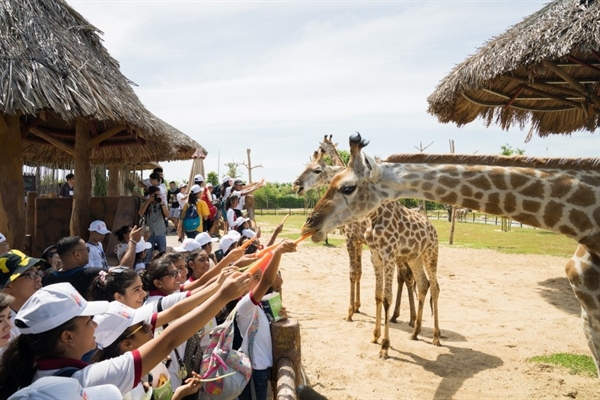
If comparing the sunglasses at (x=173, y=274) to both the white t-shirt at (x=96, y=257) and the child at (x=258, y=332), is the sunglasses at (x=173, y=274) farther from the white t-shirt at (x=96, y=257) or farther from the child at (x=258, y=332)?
the white t-shirt at (x=96, y=257)

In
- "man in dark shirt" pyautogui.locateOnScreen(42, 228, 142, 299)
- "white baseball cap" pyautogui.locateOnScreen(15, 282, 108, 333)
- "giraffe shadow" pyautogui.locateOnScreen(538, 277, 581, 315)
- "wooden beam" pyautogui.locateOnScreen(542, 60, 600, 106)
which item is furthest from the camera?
"giraffe shadow" pyautogui.locateOnScreen(538, 277, 581, 315)

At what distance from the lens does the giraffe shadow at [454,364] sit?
5.49 metres

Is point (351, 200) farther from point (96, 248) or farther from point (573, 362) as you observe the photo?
point (573, 362)

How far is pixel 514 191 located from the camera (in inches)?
152

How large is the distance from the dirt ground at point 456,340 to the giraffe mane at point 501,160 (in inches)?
109

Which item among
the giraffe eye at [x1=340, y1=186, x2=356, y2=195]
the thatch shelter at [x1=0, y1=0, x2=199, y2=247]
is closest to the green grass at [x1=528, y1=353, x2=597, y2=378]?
the giraffe eye at [x1=340, y1=186, x2=356, y2=195]

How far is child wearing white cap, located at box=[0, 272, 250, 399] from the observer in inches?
76.4

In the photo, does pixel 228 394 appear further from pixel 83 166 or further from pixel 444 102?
pixel 444 102

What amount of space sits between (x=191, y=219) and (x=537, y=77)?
7615mm

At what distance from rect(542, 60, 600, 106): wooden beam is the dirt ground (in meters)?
4.05

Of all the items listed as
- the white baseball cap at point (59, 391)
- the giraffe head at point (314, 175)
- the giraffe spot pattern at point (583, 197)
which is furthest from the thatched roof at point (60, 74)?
the giraffe spot pattern at point (583, 197)

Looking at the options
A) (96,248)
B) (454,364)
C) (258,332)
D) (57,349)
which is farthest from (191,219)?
(57,349)

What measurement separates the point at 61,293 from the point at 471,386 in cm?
498

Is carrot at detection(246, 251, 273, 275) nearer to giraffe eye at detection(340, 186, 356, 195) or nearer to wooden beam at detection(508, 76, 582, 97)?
giraffe eye at detection(340, 186, 356, 195)
